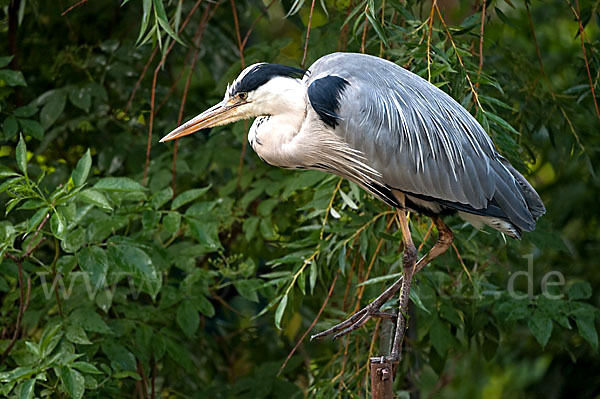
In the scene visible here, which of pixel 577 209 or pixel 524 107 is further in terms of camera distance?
pixel 577 209

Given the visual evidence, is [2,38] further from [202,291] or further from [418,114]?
[418,114]

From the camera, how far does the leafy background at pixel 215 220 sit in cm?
209

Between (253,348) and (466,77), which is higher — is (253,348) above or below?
below

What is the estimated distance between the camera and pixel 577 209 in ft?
12.8

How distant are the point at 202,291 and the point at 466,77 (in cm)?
106

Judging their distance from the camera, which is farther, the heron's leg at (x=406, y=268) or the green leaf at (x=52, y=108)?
the green leaf at (x=52, y=108)

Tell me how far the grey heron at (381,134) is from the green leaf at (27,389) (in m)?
0.69

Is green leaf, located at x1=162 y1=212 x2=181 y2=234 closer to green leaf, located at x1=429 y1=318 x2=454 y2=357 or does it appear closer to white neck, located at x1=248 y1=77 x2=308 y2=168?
white neck, located at x1=248 y1=77 x2=308 y2=168

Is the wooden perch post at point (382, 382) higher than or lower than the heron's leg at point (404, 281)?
lower

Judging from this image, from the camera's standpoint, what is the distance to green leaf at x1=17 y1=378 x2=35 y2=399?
197 cm

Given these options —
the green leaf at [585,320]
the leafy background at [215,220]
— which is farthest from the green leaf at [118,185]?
the green leaf at [585,320]

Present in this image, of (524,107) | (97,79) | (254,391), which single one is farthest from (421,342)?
(97,79)

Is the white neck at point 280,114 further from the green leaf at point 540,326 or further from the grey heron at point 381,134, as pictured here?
the green leaf at point 540,326

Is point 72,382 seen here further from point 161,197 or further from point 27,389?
point 161,197
